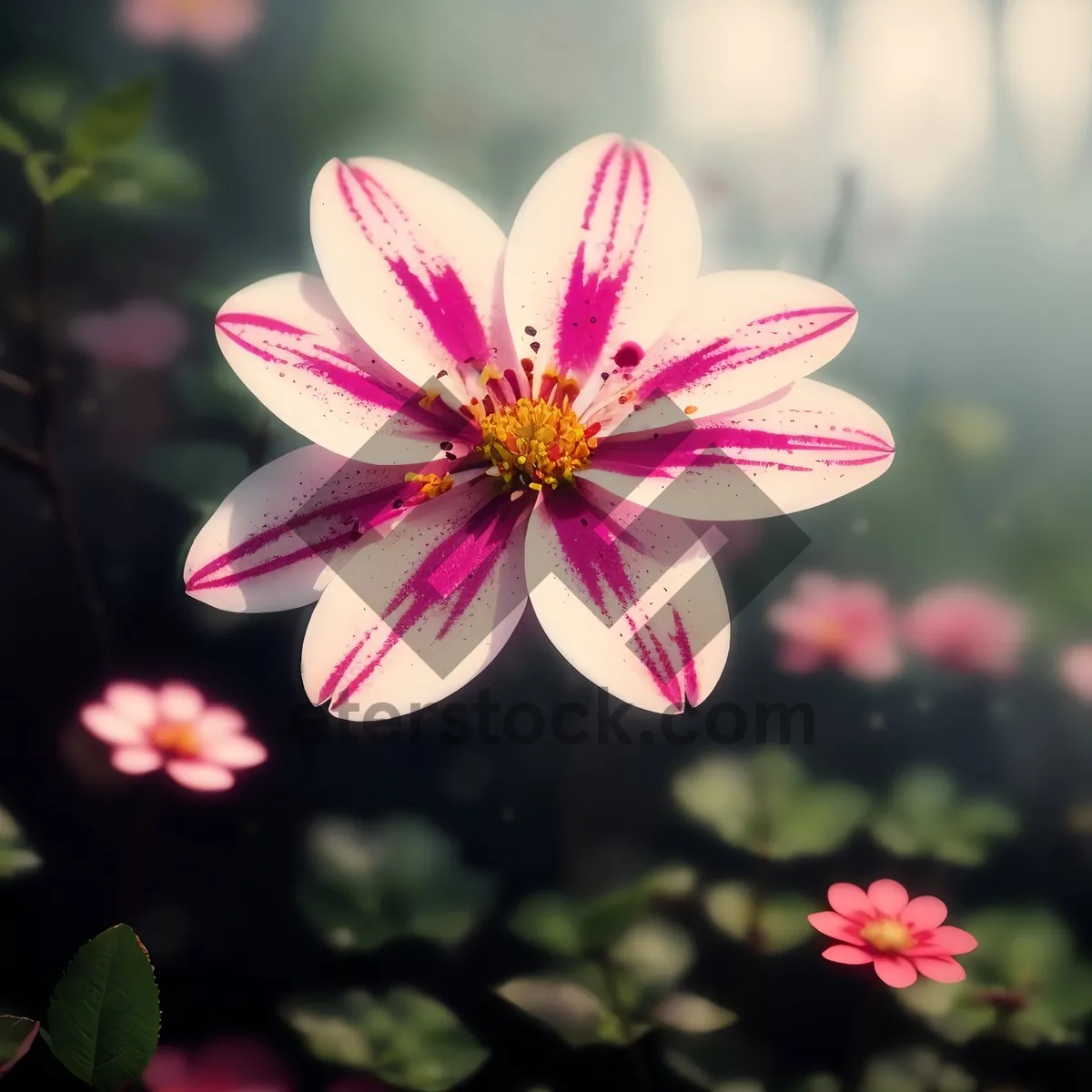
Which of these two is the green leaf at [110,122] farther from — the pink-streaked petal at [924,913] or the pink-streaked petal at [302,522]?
the pink-streaked petal at [924,913]

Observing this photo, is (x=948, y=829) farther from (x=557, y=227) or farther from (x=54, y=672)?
(x=54, y=672)

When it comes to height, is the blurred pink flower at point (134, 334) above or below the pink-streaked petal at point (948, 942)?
above

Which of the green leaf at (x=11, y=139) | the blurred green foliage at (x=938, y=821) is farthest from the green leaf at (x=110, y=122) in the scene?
the blurred green foliage at (x=938, y=821)

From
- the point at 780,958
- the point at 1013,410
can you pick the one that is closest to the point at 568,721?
the point at 780,958

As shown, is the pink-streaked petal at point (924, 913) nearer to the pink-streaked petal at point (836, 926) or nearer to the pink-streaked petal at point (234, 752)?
the pink-streaked petal at point (836, 926)

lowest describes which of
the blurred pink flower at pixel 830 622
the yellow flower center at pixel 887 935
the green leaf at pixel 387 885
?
the green leaf at pixel 387 885

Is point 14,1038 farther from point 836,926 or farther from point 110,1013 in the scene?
point 836,926

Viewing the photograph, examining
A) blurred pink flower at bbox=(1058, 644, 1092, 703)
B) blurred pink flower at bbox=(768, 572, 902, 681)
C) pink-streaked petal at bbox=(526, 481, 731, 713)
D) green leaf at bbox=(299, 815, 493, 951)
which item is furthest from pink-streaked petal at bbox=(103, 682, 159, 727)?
blurred pink flower at bbox=(1058, 644, 1092, 703)

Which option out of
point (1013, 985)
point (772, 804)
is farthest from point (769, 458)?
point (1013, 985)
